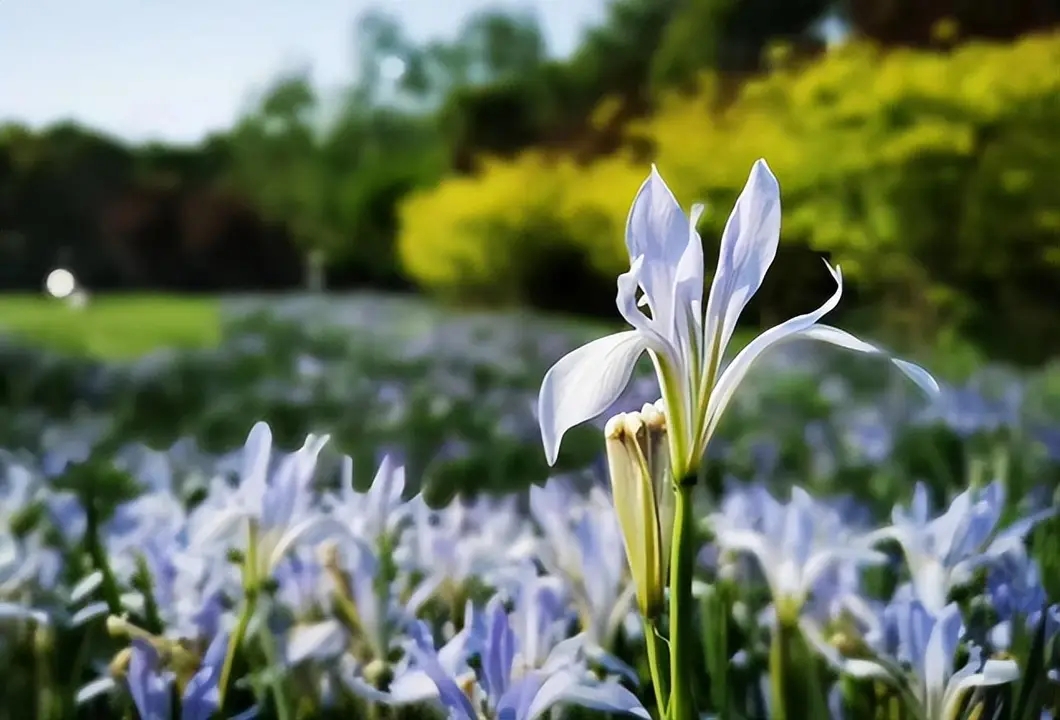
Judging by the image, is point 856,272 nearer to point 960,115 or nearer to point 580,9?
point 960,115

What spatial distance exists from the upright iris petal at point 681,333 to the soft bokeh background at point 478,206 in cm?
56

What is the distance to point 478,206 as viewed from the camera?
1.07m

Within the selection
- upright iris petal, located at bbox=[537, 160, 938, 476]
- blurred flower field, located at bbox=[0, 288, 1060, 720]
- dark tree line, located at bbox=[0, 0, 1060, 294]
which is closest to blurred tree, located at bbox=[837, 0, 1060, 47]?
dark tree line, located at bbox=[0, 0, 1060, 294]

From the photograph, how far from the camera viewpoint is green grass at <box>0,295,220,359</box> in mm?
1017

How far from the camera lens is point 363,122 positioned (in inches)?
38.9

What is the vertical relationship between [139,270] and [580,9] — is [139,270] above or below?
below

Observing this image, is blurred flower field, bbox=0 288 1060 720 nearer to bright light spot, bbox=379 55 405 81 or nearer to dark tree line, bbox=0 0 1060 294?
dark tree line, bbox=0 0 1060 294

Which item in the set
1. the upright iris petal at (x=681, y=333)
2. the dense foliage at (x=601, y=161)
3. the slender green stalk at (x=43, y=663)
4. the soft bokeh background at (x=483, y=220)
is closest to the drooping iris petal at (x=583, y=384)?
the upright iris petal at (x=681, y=333)

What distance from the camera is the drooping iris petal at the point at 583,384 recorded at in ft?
0.85

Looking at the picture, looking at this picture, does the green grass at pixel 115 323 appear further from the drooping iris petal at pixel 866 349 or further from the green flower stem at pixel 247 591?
the drooping iris petal at pixel 866 349

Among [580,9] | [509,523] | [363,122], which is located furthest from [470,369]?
[509,523]

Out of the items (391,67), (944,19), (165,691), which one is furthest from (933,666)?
(944,19)

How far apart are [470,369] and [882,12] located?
0.55m

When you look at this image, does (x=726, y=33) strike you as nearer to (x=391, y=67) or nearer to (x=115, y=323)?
(x=391, y=67)
